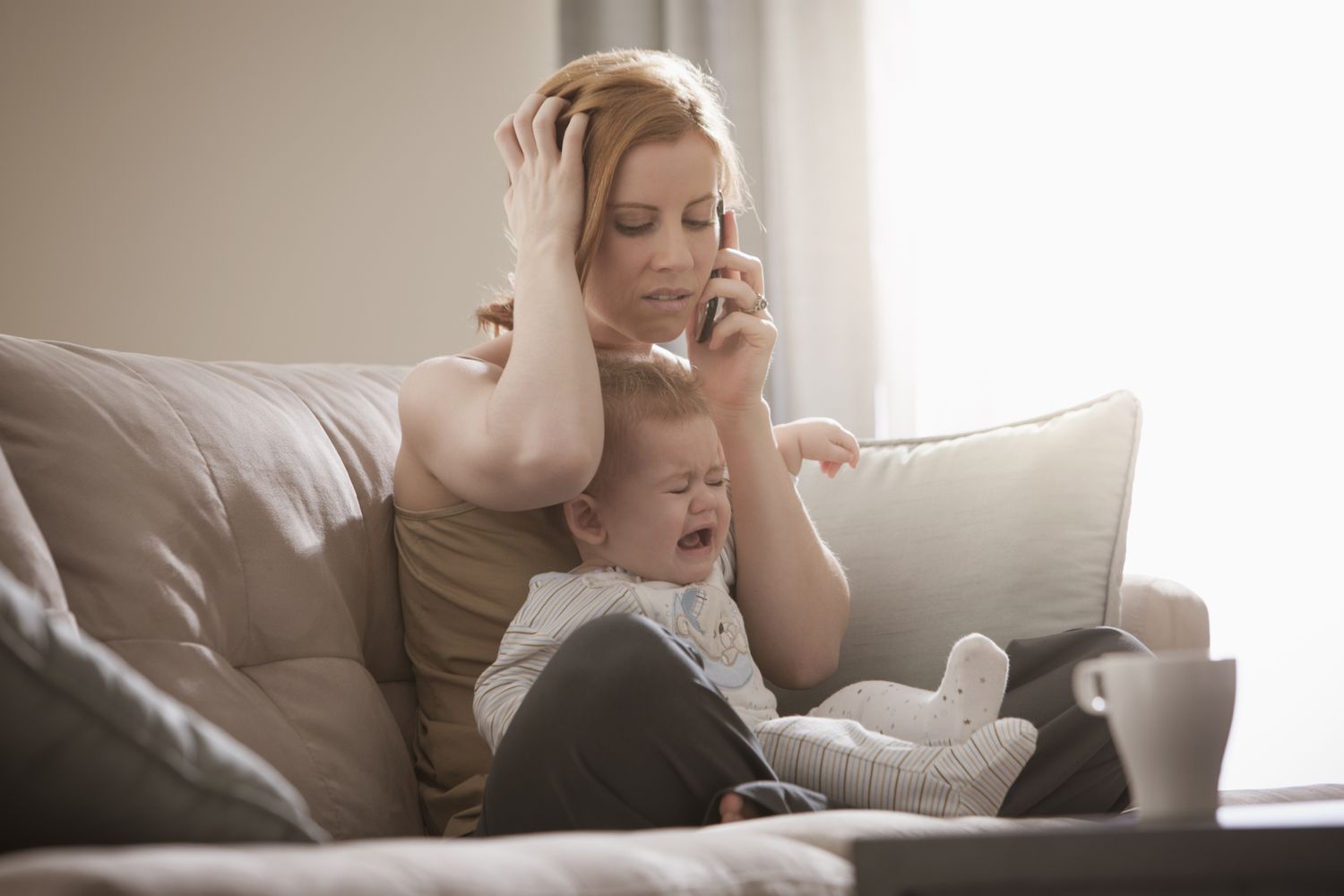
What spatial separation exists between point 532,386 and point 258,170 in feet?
5.73

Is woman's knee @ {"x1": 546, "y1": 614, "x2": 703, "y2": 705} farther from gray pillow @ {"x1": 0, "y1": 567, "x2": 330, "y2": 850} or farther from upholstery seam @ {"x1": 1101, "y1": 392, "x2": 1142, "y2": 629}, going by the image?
upholstery seam @ {"x1": 1101, "y1": 392, "x2": 1142, "y2": 629}

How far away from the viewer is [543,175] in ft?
4.94

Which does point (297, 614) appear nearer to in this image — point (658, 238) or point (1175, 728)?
point (658, 238)

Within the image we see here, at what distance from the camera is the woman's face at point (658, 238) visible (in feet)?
4.96

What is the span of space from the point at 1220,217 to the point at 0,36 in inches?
96.4

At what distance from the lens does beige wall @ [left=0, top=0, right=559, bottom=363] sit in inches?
105

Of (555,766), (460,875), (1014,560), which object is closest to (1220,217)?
(1014,560)

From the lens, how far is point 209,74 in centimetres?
280

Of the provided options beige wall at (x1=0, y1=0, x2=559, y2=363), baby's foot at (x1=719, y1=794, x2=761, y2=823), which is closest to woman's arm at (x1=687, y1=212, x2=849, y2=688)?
baby's foot at (x1=719, y1=794, x2=761, y2=823)

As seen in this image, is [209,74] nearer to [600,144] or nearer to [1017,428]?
[600,144]

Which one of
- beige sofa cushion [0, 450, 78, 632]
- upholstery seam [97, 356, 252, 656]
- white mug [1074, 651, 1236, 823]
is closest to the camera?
white mug [1074, 651, 1236, 823]

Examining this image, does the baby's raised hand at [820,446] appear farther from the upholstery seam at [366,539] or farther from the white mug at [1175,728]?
the white mug at [1175,728]

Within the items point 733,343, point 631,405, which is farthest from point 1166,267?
point 631,405

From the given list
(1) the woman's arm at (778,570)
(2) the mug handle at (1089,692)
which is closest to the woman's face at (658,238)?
(1) the woman's arm at (778,570)
